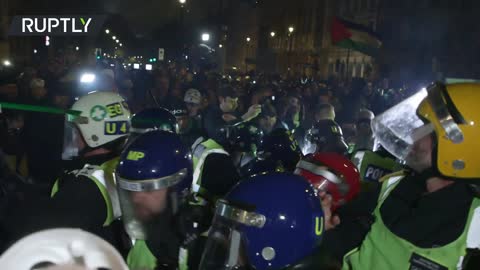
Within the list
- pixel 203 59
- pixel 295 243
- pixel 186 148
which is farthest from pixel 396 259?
pixel 203 59

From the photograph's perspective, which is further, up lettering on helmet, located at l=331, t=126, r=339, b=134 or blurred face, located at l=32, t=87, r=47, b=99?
blurred face, located at l=32, t=87, r=47, b=99

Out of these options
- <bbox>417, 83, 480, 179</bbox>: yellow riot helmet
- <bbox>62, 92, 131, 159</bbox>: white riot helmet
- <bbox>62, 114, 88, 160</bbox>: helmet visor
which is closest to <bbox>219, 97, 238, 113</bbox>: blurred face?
<bbox>62, 114, 88, 160</bbox>: helmet visor

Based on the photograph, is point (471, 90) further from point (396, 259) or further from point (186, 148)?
point (186, 148)

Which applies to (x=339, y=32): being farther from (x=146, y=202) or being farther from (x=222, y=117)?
(x=146, y=202)

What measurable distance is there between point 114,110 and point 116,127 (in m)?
0.16

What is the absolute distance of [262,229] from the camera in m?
2.44

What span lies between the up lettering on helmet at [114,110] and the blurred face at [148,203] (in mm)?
1458

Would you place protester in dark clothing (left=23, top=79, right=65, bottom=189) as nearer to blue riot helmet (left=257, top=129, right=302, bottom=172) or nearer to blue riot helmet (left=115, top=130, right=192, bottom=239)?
blue riot helmet (left=257, top=129, right=302, bottom=172)

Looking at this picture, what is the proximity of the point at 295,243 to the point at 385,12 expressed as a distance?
42.3 m

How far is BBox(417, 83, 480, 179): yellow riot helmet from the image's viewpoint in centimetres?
307

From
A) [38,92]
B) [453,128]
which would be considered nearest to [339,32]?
[38,92]

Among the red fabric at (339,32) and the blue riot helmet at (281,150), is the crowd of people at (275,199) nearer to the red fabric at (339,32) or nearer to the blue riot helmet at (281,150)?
the blue riot helmet at (281,150)

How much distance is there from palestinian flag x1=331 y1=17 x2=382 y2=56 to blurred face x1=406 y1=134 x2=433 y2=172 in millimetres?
9734

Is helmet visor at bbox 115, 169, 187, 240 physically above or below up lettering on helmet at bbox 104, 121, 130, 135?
below
